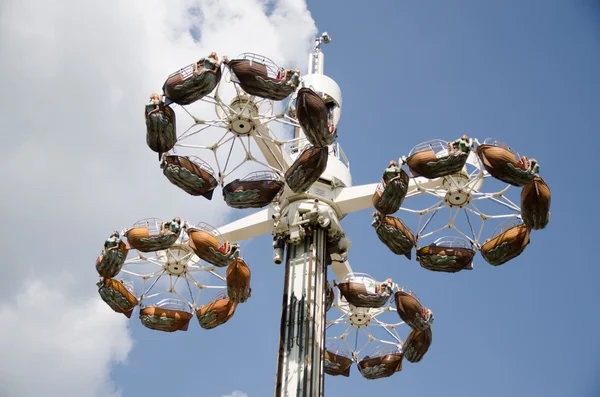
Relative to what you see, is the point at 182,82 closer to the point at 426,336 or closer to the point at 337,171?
the point at 337,171

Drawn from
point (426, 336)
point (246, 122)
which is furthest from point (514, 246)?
point (246, 122)

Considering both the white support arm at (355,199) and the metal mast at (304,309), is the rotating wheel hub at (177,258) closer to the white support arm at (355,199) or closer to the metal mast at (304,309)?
the metal mast at (304,309)

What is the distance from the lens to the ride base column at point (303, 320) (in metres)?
25.2

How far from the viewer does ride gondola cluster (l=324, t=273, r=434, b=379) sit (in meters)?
27.4

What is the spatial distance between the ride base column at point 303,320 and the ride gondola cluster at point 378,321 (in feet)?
4.21

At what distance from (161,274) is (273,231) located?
4287 mm

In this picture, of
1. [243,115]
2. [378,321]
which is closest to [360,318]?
[378,321]

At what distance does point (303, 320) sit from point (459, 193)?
6357 millimetres

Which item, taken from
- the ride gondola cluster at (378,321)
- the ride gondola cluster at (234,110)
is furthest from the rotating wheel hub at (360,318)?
the ride gondola cluster at (234,110)

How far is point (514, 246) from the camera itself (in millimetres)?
26812

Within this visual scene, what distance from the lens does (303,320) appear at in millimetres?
26203

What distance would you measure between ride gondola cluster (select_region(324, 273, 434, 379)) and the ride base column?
1283mm

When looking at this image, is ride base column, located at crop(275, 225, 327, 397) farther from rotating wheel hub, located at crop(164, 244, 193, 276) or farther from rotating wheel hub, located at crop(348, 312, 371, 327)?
rotating wheel hub, located at crop(348, 312, 371, 327)

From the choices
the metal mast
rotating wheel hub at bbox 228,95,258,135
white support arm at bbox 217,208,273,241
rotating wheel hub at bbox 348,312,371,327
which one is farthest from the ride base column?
rotating wheel hub at bbox 348,312,371,327
